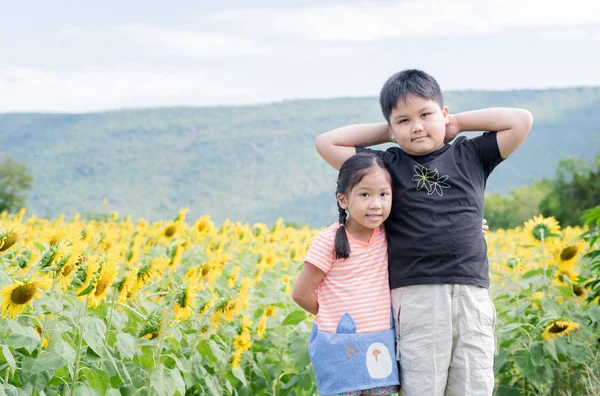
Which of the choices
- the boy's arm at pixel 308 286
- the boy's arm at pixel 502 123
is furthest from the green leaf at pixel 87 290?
the boy's arm at pixel 502 123

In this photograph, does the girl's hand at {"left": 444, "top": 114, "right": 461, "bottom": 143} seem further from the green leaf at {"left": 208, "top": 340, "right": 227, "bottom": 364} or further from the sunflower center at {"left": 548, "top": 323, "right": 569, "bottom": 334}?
the sunflower center at {"left": 548, "top": 323, "right": 569, "bottom": 334}

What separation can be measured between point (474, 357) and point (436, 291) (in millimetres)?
259

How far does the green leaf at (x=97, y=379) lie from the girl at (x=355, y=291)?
2.32ft

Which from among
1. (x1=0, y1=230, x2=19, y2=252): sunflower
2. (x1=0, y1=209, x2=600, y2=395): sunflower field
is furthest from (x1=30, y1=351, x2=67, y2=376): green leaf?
(x1=0, y1=230, x2=19, y2=252): sunflower

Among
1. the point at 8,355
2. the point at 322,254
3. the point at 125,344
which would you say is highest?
→ the point at 322,254

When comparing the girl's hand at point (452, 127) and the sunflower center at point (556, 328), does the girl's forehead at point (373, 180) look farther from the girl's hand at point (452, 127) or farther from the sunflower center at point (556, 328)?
the sunflower center at point (556, 328)

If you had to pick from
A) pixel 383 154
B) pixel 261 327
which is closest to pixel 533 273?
pixel 261 327

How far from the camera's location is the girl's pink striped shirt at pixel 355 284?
2.75 meters

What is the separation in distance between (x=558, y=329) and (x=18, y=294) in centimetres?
257

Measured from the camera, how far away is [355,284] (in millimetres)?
2783

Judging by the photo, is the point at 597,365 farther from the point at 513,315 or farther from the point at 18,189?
the point at 18,189

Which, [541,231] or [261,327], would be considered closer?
[261,327]

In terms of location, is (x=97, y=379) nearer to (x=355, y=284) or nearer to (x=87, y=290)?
(x=87, y=290)

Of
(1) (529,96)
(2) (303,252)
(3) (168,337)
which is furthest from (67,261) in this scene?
(1) (529,96)
